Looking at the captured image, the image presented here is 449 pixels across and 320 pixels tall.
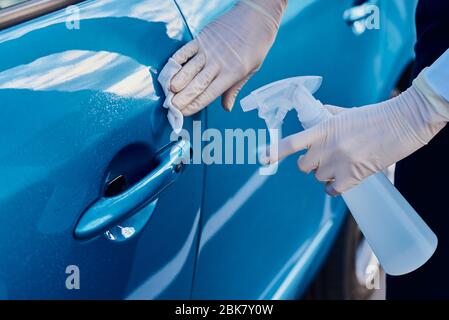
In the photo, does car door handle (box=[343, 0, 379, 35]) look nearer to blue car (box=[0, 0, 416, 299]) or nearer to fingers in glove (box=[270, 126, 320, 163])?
blue car (box=[0, 0, 416, 299])

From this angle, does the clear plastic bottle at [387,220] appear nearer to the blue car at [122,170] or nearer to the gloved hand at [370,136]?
the gloved hand at [370,136]

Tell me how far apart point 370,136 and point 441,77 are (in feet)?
0.56

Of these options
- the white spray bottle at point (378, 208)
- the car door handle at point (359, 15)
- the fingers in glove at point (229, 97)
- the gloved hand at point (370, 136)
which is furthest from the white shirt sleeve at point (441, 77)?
the car door handle at point (359, 15)

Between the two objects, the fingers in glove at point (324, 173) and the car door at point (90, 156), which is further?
the fingers in glove at point (324, 173)

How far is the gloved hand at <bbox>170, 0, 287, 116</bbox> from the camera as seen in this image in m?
1.46

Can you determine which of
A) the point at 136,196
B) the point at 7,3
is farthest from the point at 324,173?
the point at 7,3

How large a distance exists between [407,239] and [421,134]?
21 cm

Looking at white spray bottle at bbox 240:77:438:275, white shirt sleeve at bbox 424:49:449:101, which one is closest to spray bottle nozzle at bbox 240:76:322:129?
white spray bottle at bbox 240:77:438:275

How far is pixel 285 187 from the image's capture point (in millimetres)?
1923

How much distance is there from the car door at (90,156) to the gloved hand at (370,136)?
9.7 inches

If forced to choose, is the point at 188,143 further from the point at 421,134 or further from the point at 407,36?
the point at 407,36

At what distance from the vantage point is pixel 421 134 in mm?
1424

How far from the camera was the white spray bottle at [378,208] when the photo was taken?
4.83ft

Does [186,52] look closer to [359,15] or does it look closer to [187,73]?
[187,73]
